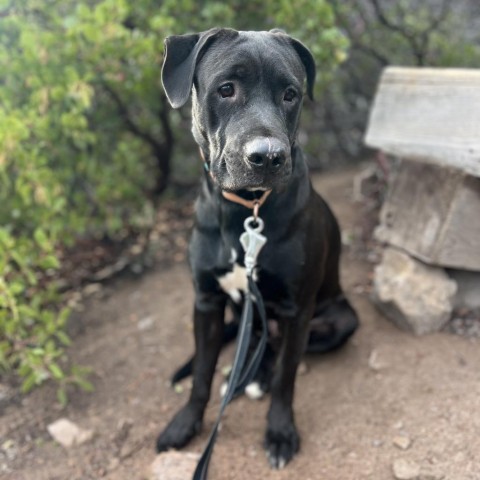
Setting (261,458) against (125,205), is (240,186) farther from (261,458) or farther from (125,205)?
(125,205)

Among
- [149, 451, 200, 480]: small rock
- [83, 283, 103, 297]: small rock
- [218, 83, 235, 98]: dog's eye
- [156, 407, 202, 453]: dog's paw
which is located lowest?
[83, 283, 103, 297]: small rock

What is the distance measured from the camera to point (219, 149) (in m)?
2.10

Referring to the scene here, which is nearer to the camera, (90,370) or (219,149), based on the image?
(219,149)

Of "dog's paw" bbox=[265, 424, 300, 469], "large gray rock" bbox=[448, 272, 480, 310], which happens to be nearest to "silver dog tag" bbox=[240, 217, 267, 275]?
"dog's paw" bbox=[265, 424, 300, 469]

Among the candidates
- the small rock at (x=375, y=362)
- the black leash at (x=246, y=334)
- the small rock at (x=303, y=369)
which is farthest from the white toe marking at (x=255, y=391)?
the small rock at (x=375, y=362)

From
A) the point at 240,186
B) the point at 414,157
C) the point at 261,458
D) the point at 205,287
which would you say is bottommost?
the point at 261,458

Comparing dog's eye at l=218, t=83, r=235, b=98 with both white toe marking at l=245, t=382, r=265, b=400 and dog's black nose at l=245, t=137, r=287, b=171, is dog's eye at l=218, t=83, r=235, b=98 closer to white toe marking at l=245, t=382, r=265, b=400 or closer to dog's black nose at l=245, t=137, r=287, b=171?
dog's black nose at l=245, t=137, r=287, b=171

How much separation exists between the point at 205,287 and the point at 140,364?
1.02 metres

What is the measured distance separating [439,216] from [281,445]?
141 cm

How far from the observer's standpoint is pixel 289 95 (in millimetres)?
2156

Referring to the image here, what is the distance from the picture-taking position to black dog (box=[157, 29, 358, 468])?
204 centimetres

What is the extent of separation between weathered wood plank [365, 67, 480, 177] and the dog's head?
40.1 inches

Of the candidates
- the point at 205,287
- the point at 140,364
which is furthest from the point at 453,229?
the point at 140,364

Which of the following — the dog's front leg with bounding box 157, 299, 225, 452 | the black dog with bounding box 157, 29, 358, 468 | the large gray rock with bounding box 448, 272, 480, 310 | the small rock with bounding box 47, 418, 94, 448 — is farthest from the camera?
the large gray rock with bounding box 448, 272, 480, 310
